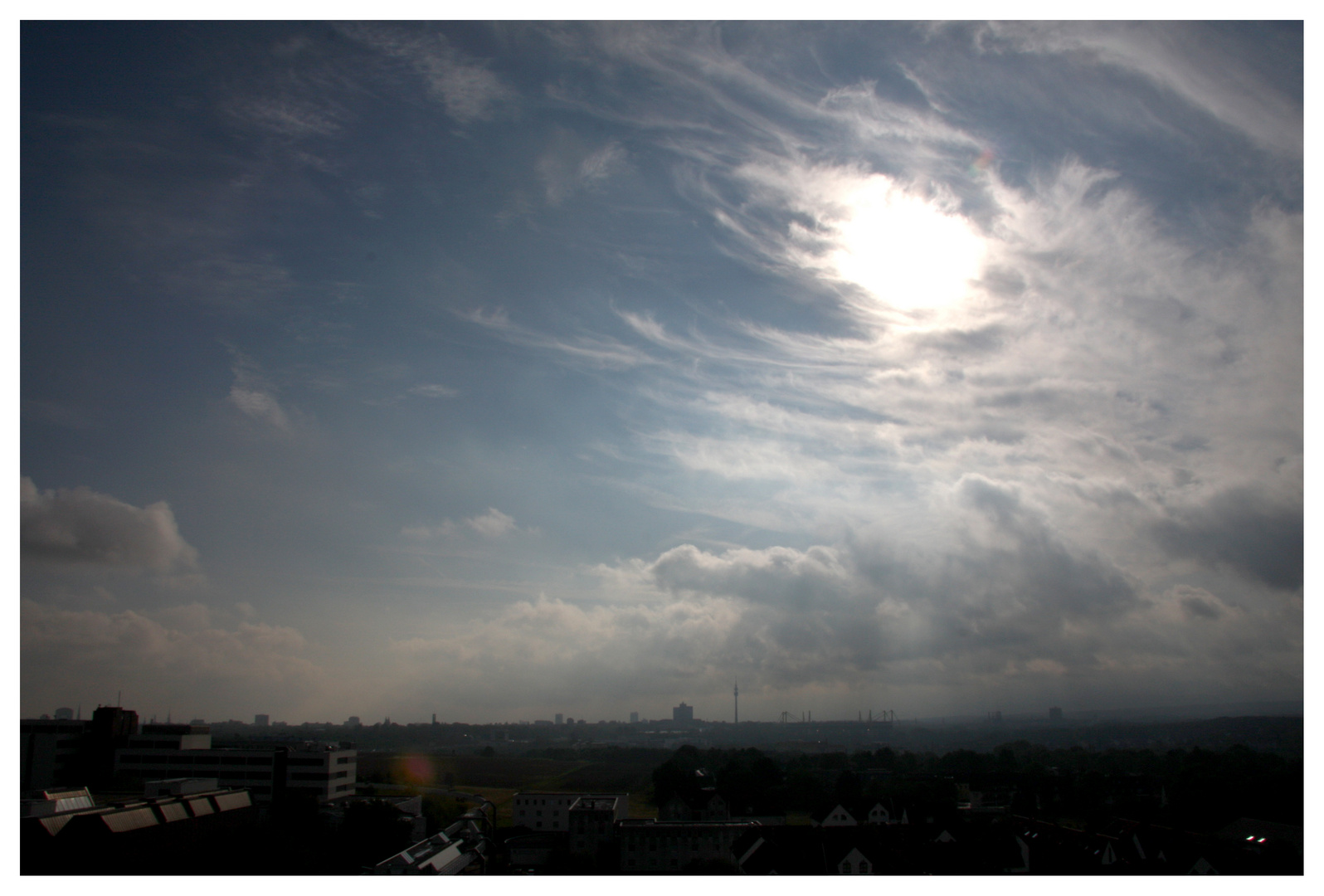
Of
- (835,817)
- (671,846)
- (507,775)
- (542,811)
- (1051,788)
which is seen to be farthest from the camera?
(507,775)

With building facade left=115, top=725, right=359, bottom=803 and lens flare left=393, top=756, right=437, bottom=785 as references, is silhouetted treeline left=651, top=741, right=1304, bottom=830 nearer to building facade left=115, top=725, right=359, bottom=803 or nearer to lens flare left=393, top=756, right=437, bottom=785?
building facade left=115, top=725, right=359, bottom=803

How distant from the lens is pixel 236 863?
71.9 ft

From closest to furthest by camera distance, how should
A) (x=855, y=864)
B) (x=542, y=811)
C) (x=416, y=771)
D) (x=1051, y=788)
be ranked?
(x=855, y=864), (x=542, y=811), (x=1051, y=788), (x=416, y=771)

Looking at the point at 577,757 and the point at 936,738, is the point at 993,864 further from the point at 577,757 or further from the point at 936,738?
the point at 936,738

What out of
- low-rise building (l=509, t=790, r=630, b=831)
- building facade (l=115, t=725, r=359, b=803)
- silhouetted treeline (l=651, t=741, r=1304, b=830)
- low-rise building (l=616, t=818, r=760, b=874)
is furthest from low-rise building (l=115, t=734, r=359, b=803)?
low-rise building (l=616, t=818, r=760, b=874)

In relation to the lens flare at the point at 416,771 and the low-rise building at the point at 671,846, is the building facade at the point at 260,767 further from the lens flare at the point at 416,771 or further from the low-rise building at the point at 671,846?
the low-rise building at the point at 671,846

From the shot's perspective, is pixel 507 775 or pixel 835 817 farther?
pixel 507 775

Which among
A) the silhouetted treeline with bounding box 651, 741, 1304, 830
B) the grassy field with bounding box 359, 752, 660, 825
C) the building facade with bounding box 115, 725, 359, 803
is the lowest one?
the grassy field with bounding box 359, 752, 660, 825

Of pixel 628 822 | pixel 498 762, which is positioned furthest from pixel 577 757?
pixel 628 822

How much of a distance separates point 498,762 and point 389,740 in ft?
173

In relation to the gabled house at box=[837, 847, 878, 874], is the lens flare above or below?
below

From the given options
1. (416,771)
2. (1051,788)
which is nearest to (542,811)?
(1051,788)

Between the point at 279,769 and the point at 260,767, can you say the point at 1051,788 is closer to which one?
the point at 279,769

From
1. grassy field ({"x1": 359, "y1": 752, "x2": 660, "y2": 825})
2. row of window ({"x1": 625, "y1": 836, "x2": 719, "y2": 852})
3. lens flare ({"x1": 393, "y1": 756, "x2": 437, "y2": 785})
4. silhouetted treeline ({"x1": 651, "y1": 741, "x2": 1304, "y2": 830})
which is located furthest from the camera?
lens flare ({"x1": 393, "y1": 756, "x2": 437, "y2": 785})
